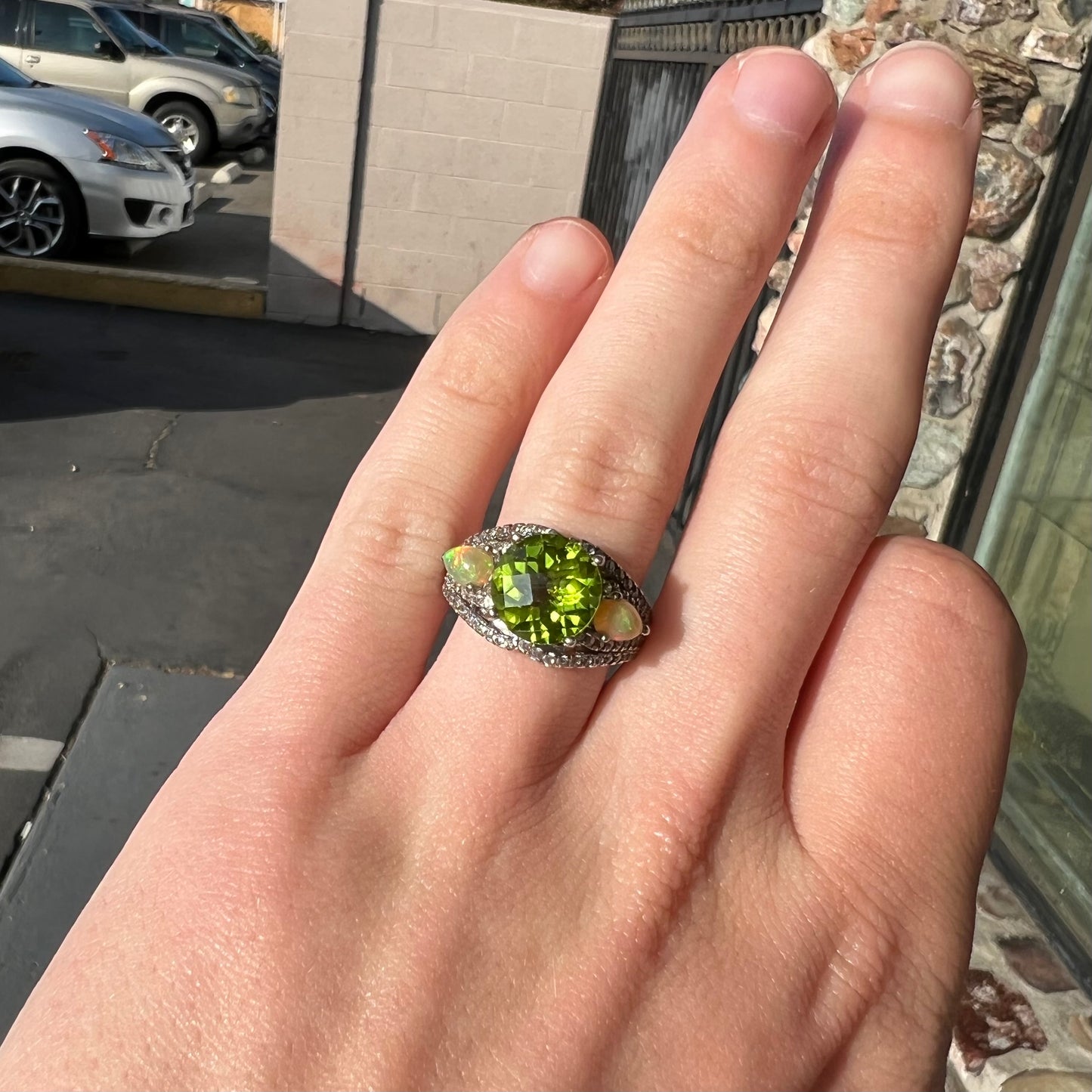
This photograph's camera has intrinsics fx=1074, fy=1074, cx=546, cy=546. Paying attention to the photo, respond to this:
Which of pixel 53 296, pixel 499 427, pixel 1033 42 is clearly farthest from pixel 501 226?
pixel 499 427

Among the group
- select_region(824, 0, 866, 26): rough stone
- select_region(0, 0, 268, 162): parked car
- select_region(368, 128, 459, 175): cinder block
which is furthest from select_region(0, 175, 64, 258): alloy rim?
select_region(824, 0, 866, 26): rough stone

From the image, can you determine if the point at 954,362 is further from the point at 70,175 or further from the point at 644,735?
the point at 70,175

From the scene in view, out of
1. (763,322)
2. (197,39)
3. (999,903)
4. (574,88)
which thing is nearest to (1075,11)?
(763,322)

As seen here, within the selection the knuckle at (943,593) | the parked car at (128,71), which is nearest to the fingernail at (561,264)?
the knuckle at (943,593)

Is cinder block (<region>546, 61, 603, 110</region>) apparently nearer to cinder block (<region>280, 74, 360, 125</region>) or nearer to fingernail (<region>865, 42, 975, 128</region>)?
cinder block (<region>280, 74, 360, 125</region>)

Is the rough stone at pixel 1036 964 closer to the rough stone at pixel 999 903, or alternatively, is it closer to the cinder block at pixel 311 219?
the rough stone at pixel 999 903

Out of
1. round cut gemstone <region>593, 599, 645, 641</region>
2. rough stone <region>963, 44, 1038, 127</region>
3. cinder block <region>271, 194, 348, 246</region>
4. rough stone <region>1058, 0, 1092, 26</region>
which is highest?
rough stone <region>1058, 0, 1092, 26</region>

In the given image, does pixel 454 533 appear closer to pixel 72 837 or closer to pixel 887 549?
pixel 887 549
